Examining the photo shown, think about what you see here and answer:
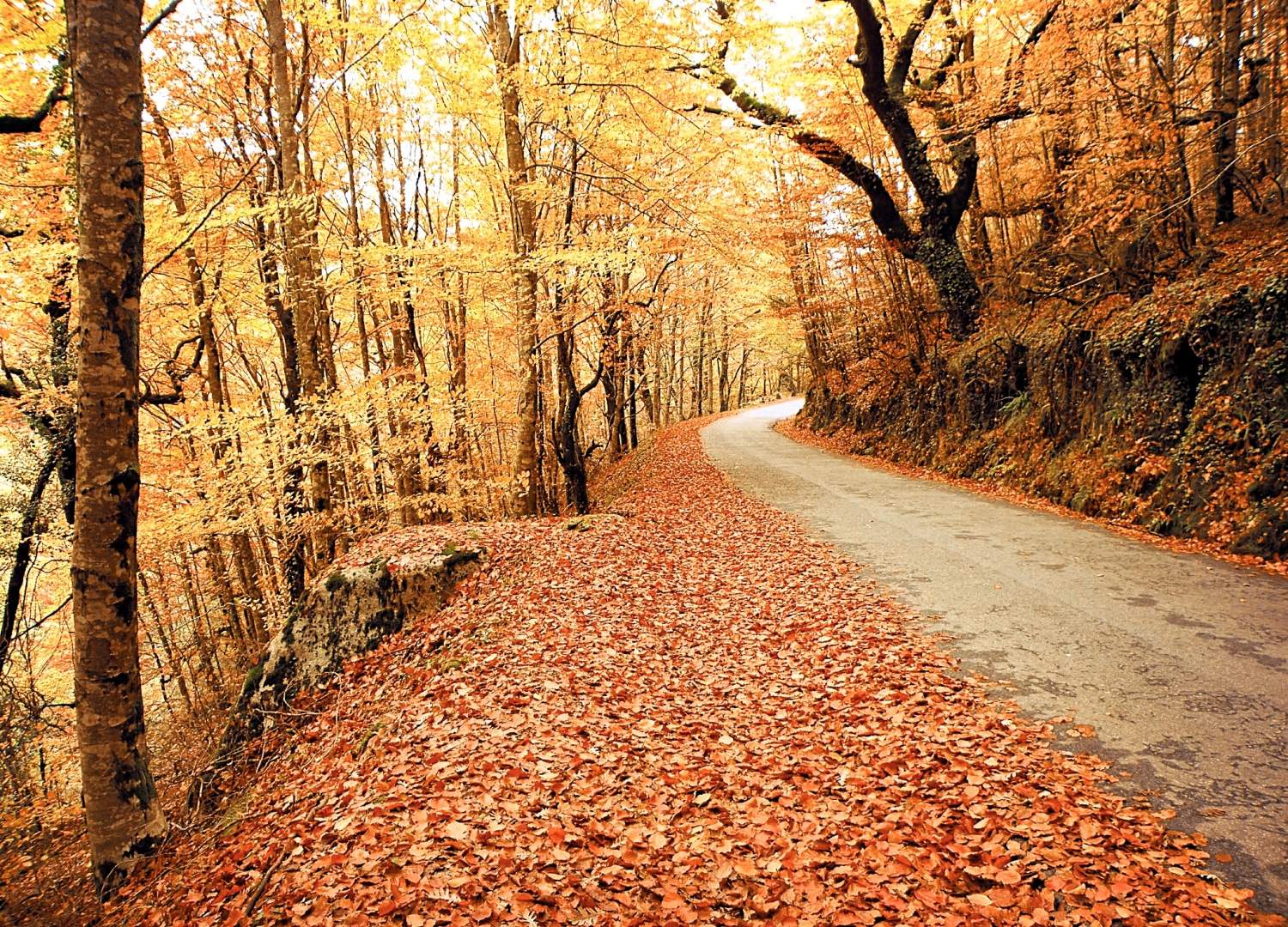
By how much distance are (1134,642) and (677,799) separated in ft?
14.2

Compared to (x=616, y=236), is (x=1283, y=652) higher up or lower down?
lower down

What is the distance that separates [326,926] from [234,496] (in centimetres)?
956

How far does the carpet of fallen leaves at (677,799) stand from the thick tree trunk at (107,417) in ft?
2.72

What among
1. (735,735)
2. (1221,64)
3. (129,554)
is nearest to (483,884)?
(735,735)

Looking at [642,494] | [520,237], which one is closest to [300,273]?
[520,237]

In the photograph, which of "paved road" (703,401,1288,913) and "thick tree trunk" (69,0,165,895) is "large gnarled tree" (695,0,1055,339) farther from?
"thick tree trunk" (69,0,165,895)

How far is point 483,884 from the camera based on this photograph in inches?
138

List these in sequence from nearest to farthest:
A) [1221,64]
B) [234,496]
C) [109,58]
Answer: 1. [109,58]
2. [1221,64]
3. [234,496]

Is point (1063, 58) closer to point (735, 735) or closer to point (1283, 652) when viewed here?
point (1283, 652)

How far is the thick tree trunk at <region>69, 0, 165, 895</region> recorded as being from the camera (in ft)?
12.8

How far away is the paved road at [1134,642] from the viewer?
3.69m

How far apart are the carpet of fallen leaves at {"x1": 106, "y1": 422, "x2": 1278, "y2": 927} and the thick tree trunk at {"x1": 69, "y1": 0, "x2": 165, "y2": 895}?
0.83 m

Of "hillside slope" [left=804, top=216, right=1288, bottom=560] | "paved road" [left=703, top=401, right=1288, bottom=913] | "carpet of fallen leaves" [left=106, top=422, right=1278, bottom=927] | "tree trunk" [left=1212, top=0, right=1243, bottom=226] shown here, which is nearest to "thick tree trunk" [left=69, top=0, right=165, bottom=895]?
"carpet of fallen leaves" [left=106, top=422, right=1278, bottom=927]

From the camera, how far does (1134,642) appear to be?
5480mm
